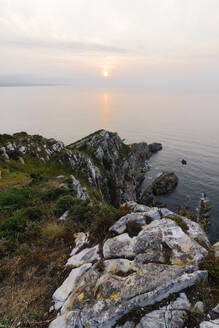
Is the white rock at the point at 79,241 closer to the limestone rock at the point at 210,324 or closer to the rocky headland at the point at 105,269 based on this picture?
the rocky headland at the point at 105,269

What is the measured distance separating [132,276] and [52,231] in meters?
6.79

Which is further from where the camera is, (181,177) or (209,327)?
(181,177)

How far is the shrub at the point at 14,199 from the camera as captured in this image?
46.6 ft

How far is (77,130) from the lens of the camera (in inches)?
5103

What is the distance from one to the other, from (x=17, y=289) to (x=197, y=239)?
25.6 ft

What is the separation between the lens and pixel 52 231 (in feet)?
34.8

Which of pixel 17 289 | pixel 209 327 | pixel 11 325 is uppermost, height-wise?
pixel 209 327

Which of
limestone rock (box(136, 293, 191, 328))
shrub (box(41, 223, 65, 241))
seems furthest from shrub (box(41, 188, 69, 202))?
limestone rock (box(136, 293, 191, 328))

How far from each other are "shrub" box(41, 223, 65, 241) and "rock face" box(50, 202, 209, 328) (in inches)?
98.5

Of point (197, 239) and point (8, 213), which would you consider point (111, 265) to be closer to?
point (197, 239)

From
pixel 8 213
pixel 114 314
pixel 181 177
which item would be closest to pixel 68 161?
pixel 8 213

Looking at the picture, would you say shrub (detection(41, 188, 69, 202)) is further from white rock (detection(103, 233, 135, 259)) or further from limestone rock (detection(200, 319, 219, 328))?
limestone rock (detection(200, 319, 219, 328))

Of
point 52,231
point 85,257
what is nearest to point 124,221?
point 85,257

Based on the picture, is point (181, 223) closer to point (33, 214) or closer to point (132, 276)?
point (132, 276)
